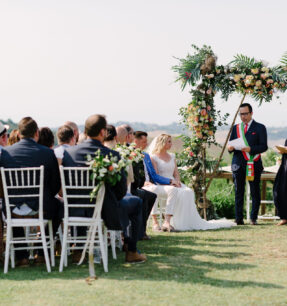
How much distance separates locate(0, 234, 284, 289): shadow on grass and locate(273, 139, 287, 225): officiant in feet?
10.0

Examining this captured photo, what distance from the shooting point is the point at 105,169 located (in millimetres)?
5195

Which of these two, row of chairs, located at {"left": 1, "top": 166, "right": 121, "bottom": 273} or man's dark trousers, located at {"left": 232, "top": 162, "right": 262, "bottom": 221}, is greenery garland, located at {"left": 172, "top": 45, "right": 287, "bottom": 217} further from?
row of chairs, located at {"left": 1, "top": 166, "right": 121, "bottom": 273}

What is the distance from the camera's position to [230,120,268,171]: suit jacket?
364 inches

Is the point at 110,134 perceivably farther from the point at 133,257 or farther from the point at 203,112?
the point at 203,112

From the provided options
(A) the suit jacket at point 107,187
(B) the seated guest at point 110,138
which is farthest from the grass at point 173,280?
(B) the seated guest at point 110,138

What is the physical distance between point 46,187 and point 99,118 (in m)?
0.94

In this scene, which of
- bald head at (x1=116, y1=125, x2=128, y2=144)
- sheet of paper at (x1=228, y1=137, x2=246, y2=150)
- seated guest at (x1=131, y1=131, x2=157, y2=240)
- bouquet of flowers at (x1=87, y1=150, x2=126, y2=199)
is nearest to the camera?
bouquet of flowers at (x1=87, y1=150, x2=126, y2=199)

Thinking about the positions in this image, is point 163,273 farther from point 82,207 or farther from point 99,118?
point 99,118

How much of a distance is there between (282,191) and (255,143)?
1.01 metres

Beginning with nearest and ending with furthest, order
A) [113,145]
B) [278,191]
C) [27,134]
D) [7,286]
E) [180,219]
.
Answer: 1. [7,286]
2. [27,134]
3. [113,145]
4. [180,219]
5. [278,191]

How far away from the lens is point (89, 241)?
5492 millimetres

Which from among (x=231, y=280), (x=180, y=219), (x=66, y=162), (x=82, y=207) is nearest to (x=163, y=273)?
(x=231, y=280)

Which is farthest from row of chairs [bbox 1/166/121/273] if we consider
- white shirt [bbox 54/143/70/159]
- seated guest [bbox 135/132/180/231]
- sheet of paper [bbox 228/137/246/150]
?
sheet of paper [bbox 228/137/246/150]

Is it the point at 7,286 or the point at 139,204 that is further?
the point at 139,204
